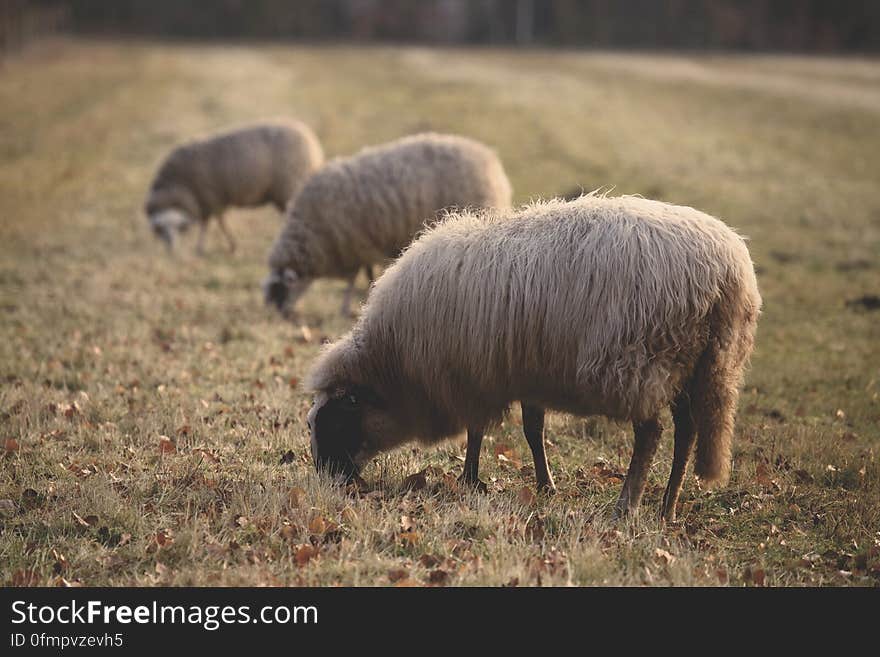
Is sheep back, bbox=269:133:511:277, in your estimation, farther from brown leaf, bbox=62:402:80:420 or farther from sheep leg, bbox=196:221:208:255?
brown leaf, bbox=62:402:80:420

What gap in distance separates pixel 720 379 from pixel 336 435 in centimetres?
258

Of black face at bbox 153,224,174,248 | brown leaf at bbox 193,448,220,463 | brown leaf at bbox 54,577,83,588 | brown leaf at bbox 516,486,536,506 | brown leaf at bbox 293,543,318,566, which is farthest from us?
black face at bbox 153,224,174,248

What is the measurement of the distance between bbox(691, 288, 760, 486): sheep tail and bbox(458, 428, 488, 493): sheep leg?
58.0 inches

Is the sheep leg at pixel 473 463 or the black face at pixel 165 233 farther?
the black face at pixel 165 233

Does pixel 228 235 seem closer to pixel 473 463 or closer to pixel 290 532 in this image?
pixel 473 463

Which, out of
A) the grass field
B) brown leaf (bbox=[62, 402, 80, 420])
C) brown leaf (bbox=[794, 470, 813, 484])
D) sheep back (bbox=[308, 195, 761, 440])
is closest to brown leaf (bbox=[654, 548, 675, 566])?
the grass field

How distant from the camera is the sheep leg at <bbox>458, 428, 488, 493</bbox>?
5.90 meters

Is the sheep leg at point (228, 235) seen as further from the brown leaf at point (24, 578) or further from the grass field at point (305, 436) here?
the brown leaf at point (24, 578)

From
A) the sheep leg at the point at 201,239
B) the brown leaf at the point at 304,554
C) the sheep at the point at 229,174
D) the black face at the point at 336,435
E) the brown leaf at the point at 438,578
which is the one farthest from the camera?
the sheep at the point at 229,174

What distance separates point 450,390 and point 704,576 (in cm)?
195

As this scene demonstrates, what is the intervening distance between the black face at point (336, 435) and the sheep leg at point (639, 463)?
1842 mm

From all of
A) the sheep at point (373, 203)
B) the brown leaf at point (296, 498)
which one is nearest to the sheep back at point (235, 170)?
the sheep at point (373, 203)

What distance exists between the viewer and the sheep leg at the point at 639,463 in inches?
207
